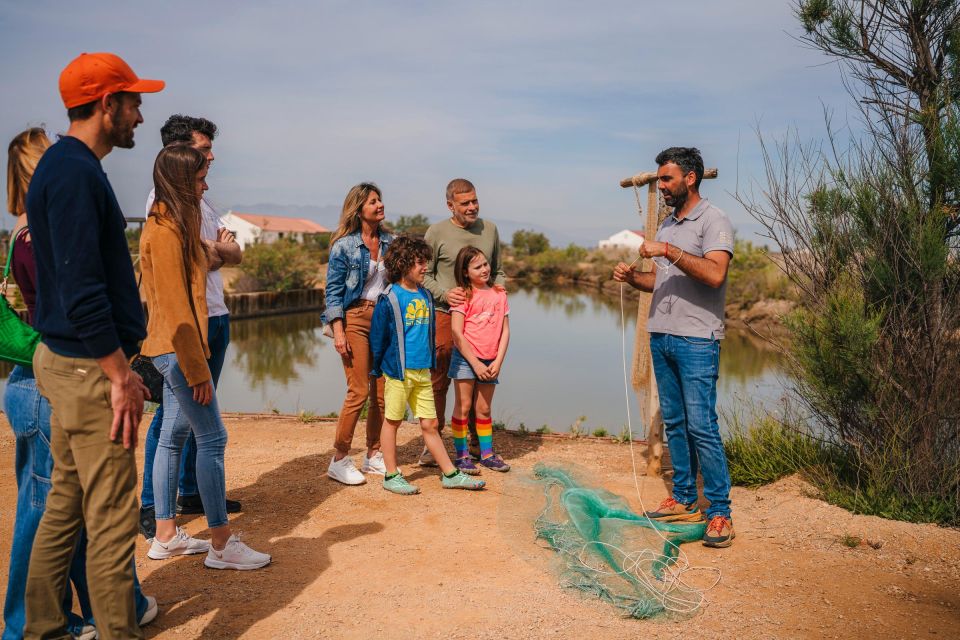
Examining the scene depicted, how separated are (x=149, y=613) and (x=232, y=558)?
56 cm

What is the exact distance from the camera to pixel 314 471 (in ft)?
18.0

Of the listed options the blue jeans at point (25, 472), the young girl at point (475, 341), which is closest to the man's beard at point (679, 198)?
the young girl at point (475, 341)

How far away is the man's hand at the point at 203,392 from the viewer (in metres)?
3.26

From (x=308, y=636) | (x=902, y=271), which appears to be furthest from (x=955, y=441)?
(x=308, y=636)

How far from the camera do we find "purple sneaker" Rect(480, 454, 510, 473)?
213 inches

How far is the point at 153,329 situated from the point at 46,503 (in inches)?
39.8

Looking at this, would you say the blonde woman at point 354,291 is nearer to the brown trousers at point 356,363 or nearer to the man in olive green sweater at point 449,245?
the brown trousers at point 356,363

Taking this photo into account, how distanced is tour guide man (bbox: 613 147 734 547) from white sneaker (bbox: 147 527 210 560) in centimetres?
258

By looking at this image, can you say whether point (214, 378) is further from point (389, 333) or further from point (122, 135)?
point (122, 135)

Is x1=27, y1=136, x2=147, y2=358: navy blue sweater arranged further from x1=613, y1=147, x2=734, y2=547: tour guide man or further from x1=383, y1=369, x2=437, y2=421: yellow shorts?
x1=613, y1=147, x2=734, y2=547: tour guide man

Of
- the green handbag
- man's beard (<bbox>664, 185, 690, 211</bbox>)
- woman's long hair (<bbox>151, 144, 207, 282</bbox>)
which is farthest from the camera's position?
man's beard (<bbox>664, 185, 690, 211</bbox>)

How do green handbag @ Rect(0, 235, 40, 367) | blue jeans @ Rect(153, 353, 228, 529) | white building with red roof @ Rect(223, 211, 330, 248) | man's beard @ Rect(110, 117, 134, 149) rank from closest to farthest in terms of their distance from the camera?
1. man's beard @ Rect(110, 117, 134, 149)
2. green handbag @ Rect(0, 235, 40, 367)
3. blue jeans @ Rect(153, 353, 228, 529)
4. white building with red roof @ Rect(223, 211, 330, 248)

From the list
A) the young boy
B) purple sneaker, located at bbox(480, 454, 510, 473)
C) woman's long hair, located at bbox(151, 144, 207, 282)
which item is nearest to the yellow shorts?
the young boy

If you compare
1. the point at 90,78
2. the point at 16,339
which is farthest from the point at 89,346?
the point at 90,78
